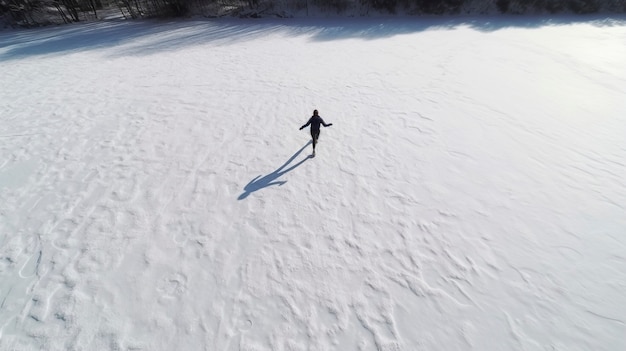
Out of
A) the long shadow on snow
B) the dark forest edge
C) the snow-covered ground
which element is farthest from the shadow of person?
the dark forest edge

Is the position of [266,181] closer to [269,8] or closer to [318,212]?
[318,212]

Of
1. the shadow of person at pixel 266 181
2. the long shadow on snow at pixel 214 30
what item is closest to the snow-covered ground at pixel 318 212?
the shadow of person at pixel 266 181

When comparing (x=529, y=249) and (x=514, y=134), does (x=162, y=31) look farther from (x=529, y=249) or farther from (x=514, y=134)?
(x=529, y=249)

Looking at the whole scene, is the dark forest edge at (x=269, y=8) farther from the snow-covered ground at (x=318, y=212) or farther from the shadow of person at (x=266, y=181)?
the shadow of person at (x=266, y=181)

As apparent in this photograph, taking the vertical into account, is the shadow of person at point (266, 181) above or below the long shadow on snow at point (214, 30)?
below

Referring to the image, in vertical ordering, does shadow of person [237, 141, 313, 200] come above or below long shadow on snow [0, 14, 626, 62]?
below

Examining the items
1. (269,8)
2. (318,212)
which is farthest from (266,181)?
(269,8)

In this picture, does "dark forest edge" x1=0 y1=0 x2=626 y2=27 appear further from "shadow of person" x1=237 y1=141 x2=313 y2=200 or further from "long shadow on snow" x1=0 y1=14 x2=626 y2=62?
"shadow of person" x1=237 y1=141 x2=313 y2=200
